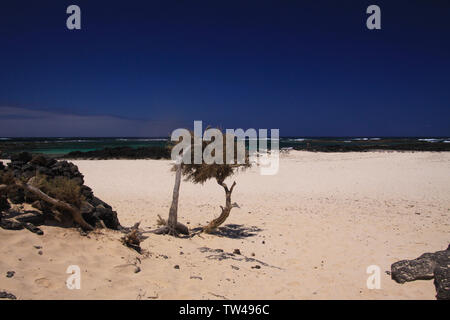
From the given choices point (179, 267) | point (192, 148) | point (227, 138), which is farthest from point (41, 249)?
point (227, 138)

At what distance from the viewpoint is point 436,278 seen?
542cm

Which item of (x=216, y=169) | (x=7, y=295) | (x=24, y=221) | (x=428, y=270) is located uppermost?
(x=216, y=169)

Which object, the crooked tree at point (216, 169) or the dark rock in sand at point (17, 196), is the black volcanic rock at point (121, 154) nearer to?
the crooked tree at point (216, 169)

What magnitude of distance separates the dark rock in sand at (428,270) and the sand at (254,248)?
14 cm

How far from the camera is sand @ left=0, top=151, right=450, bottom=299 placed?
492 cm

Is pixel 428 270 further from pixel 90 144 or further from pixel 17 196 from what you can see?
pixel 90 144

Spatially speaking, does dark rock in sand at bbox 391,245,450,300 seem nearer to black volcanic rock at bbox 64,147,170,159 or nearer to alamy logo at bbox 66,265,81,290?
alamy logo at bbox 66,265,81,290

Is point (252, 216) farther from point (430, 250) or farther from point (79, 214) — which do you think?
point (79, 214)

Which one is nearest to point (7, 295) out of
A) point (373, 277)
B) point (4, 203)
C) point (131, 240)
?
point (131, 240)

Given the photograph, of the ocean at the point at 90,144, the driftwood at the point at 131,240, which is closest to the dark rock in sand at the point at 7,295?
the driftwood at the point at 131,240

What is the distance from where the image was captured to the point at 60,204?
615cm

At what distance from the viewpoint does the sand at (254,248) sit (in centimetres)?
492

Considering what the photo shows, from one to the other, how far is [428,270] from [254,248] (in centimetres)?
387
